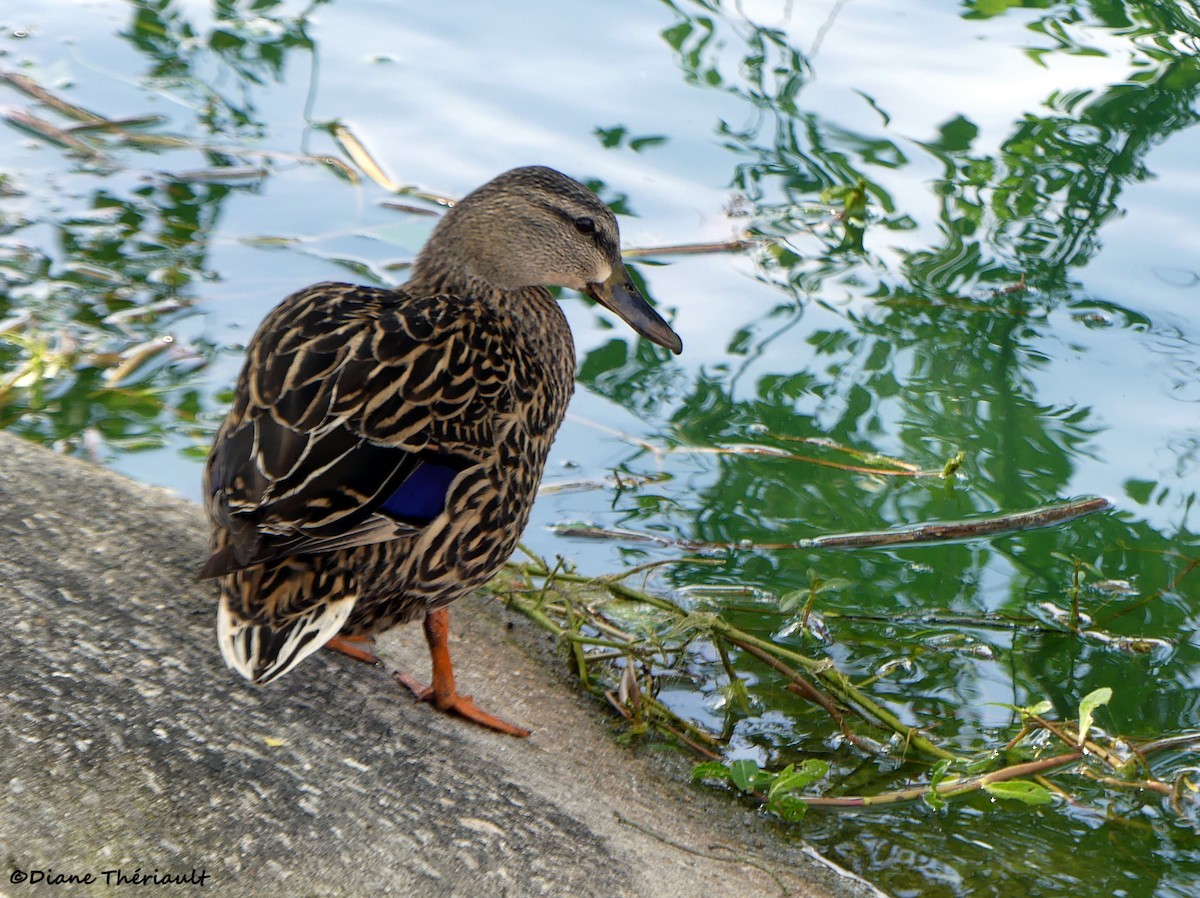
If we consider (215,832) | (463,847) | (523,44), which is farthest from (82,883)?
(523,44)

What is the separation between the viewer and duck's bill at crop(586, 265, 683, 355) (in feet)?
12.5

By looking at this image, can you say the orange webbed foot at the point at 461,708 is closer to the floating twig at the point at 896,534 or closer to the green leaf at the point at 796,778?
the green leaf at the point at 796,778

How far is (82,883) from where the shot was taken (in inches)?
81.3

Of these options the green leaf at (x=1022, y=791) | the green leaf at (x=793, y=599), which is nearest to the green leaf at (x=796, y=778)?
the green leaf at (x=1022, y=791)

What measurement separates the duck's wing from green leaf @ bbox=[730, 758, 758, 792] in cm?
85

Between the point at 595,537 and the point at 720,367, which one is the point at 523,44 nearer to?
the point at 720,367

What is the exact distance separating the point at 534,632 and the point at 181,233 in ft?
8.78

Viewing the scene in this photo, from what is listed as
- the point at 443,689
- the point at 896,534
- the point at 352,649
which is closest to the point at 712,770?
the point at 443,689

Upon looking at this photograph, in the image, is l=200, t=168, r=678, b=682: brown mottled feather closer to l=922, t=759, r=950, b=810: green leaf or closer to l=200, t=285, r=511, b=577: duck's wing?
l=200, t=285, r=511, b=577: duck's wing

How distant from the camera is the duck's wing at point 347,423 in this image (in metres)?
2.61

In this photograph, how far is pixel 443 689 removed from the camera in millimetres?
3074

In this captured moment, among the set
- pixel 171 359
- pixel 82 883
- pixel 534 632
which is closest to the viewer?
pixel 82 883

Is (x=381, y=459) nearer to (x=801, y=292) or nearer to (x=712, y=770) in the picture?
(x=712, y=770)

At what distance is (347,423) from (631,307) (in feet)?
4.18
